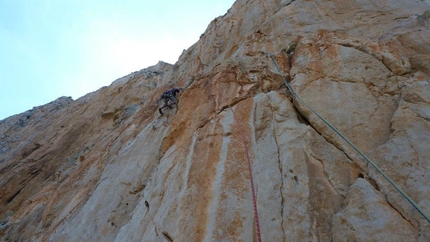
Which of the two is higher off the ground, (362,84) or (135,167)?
(135,167)

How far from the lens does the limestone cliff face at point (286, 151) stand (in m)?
4.29

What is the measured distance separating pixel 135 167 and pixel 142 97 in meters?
12.4

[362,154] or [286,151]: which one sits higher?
[286,151]

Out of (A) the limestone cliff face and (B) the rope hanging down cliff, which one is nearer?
(B) the rope hanging down cliff

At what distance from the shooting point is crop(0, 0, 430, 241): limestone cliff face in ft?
14.1

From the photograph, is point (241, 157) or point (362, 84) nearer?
point (241, 157)

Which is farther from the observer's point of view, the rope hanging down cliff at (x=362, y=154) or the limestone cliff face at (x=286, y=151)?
the limestone cliff face at (x=286, y=151)

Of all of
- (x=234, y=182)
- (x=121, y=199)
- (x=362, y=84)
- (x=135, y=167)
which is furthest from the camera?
(x=135, y=167)

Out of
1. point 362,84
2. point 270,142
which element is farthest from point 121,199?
point 362,84

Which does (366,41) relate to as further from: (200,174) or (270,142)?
(200,174)

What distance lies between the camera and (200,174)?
5.62 m

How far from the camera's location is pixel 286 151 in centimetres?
532

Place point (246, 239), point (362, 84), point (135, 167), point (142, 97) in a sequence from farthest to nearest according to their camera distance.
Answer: point (142, 97) → point (135, 167) → point (362, 84) → point (246, 239)

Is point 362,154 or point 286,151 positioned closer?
point 362,154
